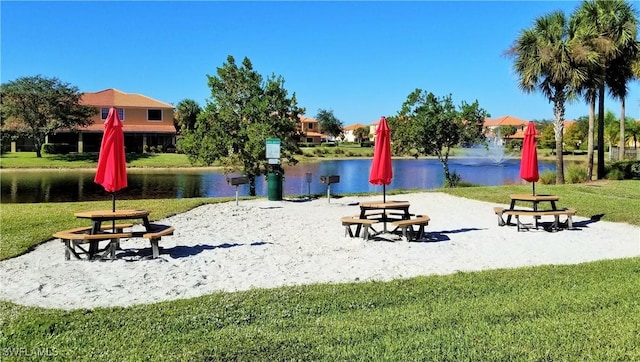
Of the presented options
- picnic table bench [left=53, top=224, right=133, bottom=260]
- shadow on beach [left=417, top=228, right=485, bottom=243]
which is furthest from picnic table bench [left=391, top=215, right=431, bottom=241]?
picnic table bench [left=53, top=224, right=133, bottom=260]

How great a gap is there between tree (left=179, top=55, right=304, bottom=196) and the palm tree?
1011 cm

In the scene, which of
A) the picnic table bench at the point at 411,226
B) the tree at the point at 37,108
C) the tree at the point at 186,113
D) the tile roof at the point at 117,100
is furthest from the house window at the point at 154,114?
the picnic table bench at the point at 411,226

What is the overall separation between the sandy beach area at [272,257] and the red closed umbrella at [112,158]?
1182 mm

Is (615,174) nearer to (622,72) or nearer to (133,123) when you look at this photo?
(622,72)

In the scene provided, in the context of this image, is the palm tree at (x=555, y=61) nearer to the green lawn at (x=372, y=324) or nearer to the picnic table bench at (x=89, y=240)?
the green lawn at (x=372, y=324)

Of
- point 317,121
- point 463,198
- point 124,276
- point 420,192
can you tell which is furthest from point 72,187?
point 317,121

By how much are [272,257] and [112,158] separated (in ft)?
9.61

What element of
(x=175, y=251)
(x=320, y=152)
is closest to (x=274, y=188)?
(x=175, y=251)

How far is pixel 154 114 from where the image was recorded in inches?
2149

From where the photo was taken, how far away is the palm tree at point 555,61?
2134 centimetres

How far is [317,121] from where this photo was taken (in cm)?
11700

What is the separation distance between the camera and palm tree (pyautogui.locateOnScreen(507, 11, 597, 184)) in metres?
21.3

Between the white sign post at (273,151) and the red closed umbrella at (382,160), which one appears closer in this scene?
the red closed umbrella at (382,160)

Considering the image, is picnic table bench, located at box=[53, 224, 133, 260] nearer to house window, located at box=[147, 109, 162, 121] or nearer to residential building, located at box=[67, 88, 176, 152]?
residential building, located at box=[67, 88, 176, 152]
